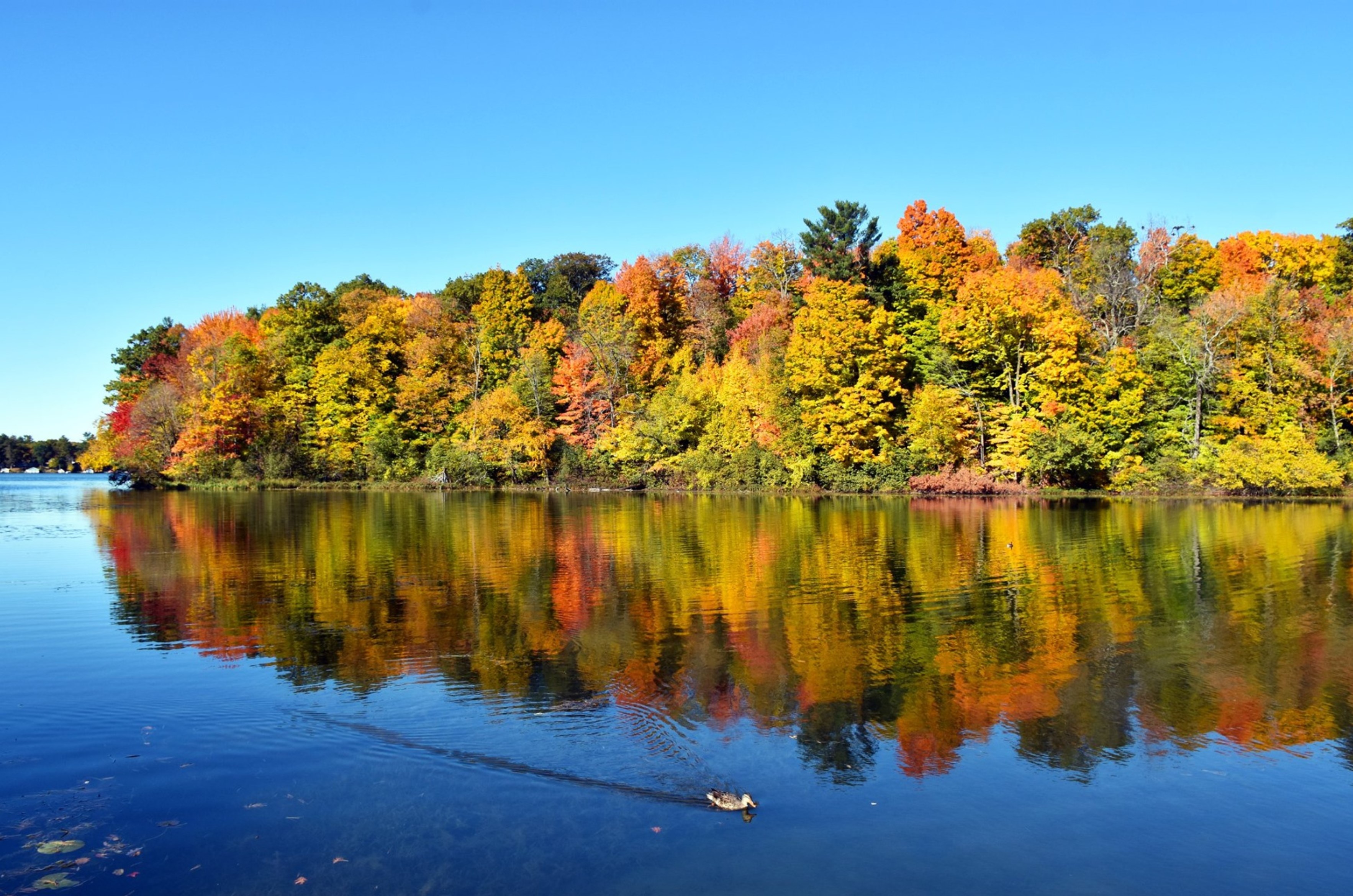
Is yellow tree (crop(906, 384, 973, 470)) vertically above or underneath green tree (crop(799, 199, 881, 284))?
underneath

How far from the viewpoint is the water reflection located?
10055mm

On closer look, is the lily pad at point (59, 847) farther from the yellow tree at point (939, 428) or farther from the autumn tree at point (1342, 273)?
the autumn tree at point (1342, 273)

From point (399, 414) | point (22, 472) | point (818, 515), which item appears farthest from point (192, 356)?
point (22, 472)

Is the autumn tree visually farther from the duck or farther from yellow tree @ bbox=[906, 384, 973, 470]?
the duck

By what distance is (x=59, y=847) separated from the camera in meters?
6.93

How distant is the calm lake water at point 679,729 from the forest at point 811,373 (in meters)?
30.6

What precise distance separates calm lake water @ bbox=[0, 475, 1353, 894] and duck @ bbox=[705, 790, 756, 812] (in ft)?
0.58

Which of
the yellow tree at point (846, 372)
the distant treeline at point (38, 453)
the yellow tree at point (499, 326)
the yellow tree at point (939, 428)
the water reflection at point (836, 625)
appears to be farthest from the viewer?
the distant treeline at point (38, 453)

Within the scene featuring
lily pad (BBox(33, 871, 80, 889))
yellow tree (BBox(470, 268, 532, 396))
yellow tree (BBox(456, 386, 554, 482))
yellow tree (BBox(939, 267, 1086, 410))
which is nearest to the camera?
lily pad (BBox(33, 871, 80, 889))

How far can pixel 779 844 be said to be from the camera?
7.02 metres

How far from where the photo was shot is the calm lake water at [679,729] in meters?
6.82

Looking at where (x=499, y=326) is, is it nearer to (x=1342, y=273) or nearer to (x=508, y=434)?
(x=508, y=434)

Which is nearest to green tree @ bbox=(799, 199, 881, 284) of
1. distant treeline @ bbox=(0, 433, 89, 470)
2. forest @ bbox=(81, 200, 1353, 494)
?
forest @ bbox=(81, 200, 1353, 494)

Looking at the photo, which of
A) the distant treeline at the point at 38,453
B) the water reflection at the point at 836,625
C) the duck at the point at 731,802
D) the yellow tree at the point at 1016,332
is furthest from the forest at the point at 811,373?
the distant treeline at the point at 38,453
